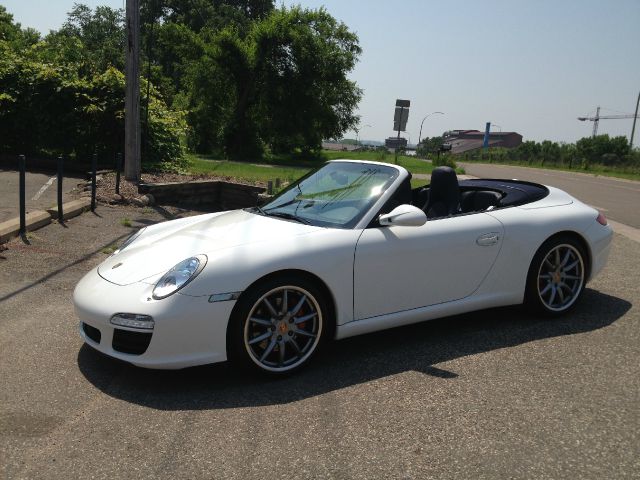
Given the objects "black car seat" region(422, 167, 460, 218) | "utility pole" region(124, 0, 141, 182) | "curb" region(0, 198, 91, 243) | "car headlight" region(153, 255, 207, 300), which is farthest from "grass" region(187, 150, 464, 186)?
"curb" region(0, 198, 91, 243)

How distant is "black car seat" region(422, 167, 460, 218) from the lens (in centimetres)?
462

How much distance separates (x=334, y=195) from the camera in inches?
172

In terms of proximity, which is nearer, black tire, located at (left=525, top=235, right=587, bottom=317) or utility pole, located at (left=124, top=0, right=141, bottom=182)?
black tire, located at (left=525, top=235, right=587, bottom=317)

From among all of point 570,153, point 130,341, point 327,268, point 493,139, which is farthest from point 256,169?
point 493,139

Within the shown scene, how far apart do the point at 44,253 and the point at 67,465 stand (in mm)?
4409

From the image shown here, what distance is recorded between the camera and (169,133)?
1577 centimetres

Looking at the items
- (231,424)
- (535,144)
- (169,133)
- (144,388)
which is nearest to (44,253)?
(144,388)

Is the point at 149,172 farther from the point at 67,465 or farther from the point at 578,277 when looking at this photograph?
the point at 67,465

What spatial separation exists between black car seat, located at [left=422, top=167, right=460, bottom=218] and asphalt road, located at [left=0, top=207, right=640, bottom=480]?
2.90 ft

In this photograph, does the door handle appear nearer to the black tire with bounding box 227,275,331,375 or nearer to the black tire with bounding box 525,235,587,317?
the black tire with bounding box 525,235,587,317

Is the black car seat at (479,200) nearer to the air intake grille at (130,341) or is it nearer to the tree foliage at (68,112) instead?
the air intake grille at (130,341)

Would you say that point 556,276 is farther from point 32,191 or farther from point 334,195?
point 32,191

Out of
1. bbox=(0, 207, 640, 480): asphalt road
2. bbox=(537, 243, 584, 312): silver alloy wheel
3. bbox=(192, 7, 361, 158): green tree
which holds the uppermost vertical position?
bbox=(192, 7, 361, 158): green tree

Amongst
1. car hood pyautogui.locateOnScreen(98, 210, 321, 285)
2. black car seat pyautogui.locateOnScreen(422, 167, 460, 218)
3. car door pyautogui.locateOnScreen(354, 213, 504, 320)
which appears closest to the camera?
car hood pyautogui.locateOnScreen(98, 210, 321, 285)
